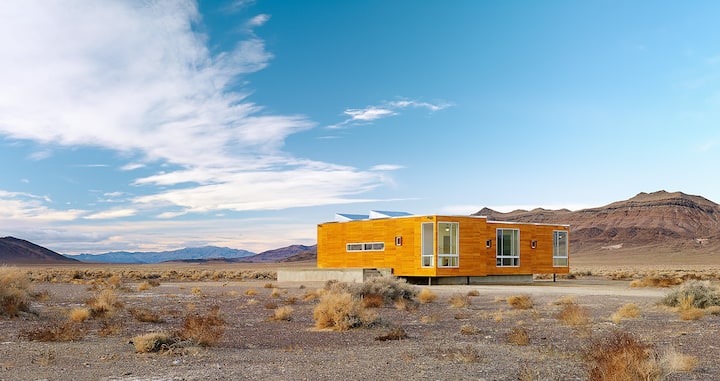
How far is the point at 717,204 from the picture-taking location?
14975 centimetres

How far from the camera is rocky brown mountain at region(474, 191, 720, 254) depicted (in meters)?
122

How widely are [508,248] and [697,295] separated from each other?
19.8 metres

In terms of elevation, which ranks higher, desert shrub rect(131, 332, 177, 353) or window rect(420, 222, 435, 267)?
window rect(420, 222, 435, 267)

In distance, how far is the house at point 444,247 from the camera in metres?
36.3

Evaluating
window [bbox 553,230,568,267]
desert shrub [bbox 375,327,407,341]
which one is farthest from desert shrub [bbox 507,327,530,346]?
window [bbox 553,230,568,267]

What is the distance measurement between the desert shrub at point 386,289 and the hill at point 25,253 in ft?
456

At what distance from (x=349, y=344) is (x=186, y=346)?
9.62 feet

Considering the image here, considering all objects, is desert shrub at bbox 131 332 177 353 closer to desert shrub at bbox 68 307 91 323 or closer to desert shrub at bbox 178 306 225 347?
desert shrub at bbox 178 306 225 347

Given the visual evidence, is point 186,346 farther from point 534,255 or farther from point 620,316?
point 534,255

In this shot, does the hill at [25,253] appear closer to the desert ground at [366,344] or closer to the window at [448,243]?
the window at [448,243]

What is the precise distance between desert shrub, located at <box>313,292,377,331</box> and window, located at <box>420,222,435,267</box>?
2052 centimetres

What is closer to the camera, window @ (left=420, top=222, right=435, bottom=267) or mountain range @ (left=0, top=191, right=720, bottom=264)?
window @ (left=420, top=222, right=435, bottom=267)

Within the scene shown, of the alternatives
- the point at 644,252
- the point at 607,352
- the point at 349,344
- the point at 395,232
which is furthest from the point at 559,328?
the point at 644,252

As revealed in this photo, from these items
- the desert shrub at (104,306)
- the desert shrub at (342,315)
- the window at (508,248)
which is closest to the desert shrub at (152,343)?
the desert shrub at (342,315)
